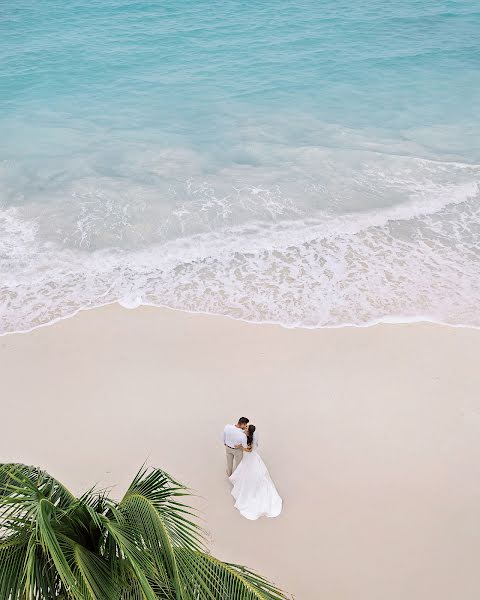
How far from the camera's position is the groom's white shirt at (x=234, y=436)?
21.9 feet

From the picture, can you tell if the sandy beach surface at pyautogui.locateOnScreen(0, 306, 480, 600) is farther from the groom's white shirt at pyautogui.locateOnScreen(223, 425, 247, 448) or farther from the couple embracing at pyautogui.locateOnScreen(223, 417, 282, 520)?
the groom's white shirt at pyautogui.locateOnScreen(223, 425, 247, 448)

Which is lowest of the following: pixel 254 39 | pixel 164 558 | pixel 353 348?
pixel 254 39

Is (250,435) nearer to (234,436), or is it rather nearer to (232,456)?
(234,436)

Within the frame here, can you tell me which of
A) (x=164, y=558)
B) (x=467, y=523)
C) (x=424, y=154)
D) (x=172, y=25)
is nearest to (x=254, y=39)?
(x=172, y=25)

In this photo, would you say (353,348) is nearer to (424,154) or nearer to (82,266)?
(82,266)

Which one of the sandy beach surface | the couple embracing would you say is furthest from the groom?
the sandy beach surface

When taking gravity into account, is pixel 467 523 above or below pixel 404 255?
above

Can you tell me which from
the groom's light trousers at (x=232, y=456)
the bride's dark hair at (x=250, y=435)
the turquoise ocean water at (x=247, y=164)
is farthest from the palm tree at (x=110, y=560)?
the turquoise ocean water at (x=247, y=164)

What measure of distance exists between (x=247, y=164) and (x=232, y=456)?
10.2m

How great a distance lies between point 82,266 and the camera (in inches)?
459

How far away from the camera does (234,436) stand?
6691mm

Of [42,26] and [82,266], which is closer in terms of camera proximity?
[82,266]

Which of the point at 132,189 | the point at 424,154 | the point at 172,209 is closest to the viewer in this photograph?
the point at 172,209

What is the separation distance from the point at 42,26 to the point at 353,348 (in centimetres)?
2416
